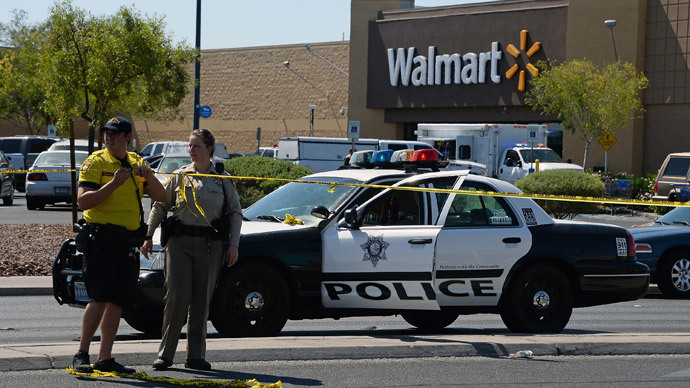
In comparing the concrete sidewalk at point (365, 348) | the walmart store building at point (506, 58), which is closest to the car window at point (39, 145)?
the walmart store building at point (506, 58)

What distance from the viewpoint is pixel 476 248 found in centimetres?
995

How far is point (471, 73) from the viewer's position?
164 feet

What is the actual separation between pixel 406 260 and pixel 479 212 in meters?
0.94

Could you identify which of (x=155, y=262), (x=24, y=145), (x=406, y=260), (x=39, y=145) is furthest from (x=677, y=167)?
(x=155, y=262)

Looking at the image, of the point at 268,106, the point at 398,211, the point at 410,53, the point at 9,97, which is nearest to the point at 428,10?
the point at 410,53

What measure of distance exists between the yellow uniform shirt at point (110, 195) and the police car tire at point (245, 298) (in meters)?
2.06

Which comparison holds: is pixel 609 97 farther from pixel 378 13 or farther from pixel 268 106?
pixel 268 106

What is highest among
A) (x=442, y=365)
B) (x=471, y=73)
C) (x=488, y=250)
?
(x=471, y=73)

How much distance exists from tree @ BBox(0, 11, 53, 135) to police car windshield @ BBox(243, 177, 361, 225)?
42.8m

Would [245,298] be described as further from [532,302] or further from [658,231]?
[658,231]

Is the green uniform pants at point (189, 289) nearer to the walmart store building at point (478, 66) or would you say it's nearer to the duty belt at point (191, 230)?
the duty belt at point (191, 230)

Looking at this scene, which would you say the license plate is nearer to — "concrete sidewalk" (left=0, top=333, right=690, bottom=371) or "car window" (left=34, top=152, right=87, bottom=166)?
"concrete sidewalk" (left=0, top=333, right=690, bottom=371)

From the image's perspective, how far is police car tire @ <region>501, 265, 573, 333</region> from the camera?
10.1 m

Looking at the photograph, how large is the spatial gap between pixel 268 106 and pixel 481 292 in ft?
190
